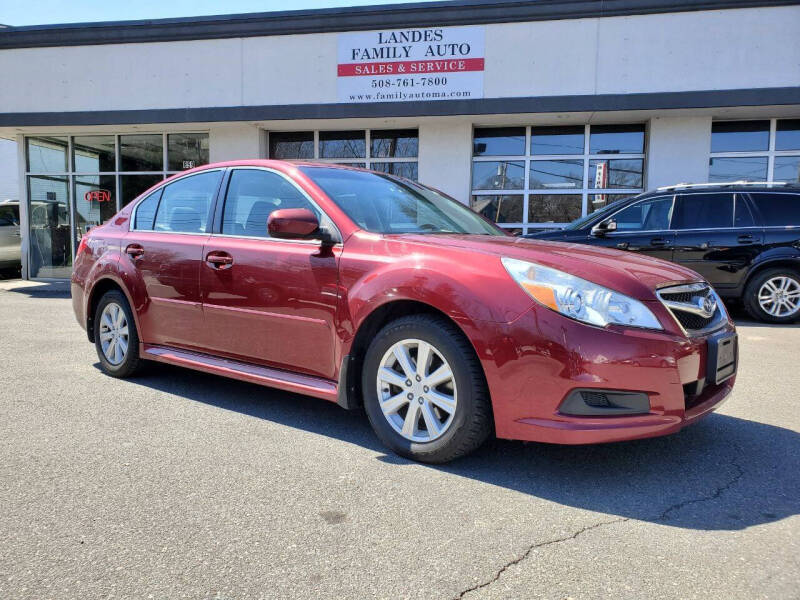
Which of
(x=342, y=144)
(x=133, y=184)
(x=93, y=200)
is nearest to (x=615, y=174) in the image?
(x=342, y=144)

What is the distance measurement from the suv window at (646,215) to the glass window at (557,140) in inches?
149

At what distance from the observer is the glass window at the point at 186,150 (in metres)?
13.7

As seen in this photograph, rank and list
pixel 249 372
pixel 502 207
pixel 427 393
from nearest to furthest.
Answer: pixel 427 393, pixel 249 372, pixel 502 207

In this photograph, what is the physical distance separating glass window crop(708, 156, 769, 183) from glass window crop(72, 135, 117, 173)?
41.0ft

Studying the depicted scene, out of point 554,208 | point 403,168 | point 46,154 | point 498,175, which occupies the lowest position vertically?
point 554,208

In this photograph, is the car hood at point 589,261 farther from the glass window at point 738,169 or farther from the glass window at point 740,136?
the glass window at point 740,136

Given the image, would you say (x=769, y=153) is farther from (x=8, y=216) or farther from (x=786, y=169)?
(x=8, y=216)

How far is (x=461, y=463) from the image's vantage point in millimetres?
3129

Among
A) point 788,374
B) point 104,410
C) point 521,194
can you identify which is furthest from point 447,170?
point 104,410

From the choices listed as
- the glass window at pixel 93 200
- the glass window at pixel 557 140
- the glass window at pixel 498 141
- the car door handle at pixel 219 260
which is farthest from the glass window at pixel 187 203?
the glass window at pixel 93 200

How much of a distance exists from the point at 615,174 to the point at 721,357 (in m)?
9.59

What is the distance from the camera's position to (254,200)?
404cm

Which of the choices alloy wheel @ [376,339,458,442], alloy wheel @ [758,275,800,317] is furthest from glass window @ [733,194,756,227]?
alloy wheel @ [376,339,458,442]

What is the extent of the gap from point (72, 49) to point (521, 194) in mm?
9927
